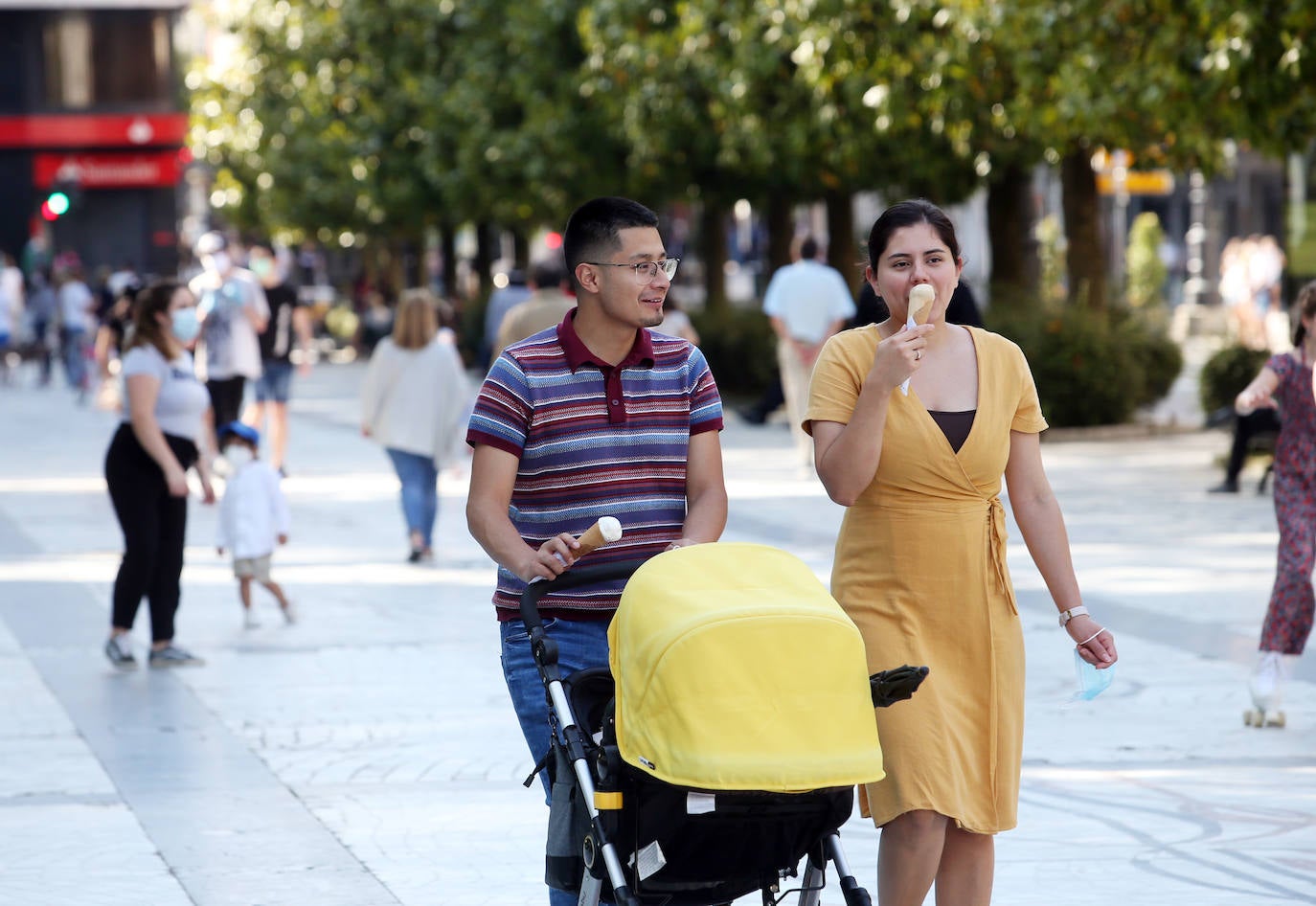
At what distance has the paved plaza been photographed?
20.1ft

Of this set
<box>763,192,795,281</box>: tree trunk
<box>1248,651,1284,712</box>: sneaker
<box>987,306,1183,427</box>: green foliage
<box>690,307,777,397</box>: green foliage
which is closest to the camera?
<box>1248,651,1284,712</box>: sneaker

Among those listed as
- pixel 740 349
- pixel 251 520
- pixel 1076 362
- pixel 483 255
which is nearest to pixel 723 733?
pixel 251 520

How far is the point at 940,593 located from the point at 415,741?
12.8 ft

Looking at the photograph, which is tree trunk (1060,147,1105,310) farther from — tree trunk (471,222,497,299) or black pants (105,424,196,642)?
tree trunk (471,222,497,299)

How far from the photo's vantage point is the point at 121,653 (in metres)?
9.51

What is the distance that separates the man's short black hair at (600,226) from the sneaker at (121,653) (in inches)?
221

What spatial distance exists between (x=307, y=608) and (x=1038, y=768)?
16.2 ft

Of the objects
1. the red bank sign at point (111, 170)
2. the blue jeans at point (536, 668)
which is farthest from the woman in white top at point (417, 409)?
the red bank sign at point (111, 170)

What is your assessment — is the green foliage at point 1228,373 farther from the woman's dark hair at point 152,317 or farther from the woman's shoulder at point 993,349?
the woman's shoulder at point 993,349

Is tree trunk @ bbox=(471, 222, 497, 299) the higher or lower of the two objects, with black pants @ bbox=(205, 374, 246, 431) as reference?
higher

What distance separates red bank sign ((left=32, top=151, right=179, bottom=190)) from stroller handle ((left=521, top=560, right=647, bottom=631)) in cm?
5579

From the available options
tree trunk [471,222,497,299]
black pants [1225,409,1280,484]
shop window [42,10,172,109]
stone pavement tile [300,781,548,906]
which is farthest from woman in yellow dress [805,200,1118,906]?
shop window [42,10,172,109]

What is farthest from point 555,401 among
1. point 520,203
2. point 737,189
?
point 520,203

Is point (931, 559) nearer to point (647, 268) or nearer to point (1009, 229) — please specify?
point (647, 268)
